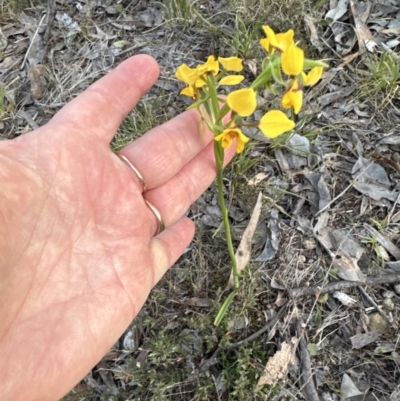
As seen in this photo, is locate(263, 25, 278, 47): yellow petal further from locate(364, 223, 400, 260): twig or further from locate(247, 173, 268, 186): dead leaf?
locate(364, 223, 400, 260): twig

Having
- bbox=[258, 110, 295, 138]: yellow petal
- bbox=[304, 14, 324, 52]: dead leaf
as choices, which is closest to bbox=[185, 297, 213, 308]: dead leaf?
bbox=[258, 110, 295, 138]: yellow petal

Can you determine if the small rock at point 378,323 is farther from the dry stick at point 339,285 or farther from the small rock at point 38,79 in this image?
the small rock at point 38,79

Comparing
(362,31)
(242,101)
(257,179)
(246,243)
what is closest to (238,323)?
(246,243)

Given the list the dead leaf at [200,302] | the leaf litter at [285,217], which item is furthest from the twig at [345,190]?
the dead leaf at [200,302]

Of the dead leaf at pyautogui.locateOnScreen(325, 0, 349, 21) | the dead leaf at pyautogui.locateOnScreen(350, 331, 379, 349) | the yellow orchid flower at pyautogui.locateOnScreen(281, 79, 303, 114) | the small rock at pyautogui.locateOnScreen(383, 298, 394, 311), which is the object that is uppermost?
the yellow orchid flower at pyautogui.locateOnScreen(281, 79, 303, 114)

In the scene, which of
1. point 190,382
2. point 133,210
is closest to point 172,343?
point 190,382

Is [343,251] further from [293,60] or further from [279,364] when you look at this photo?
A: [293,60]
